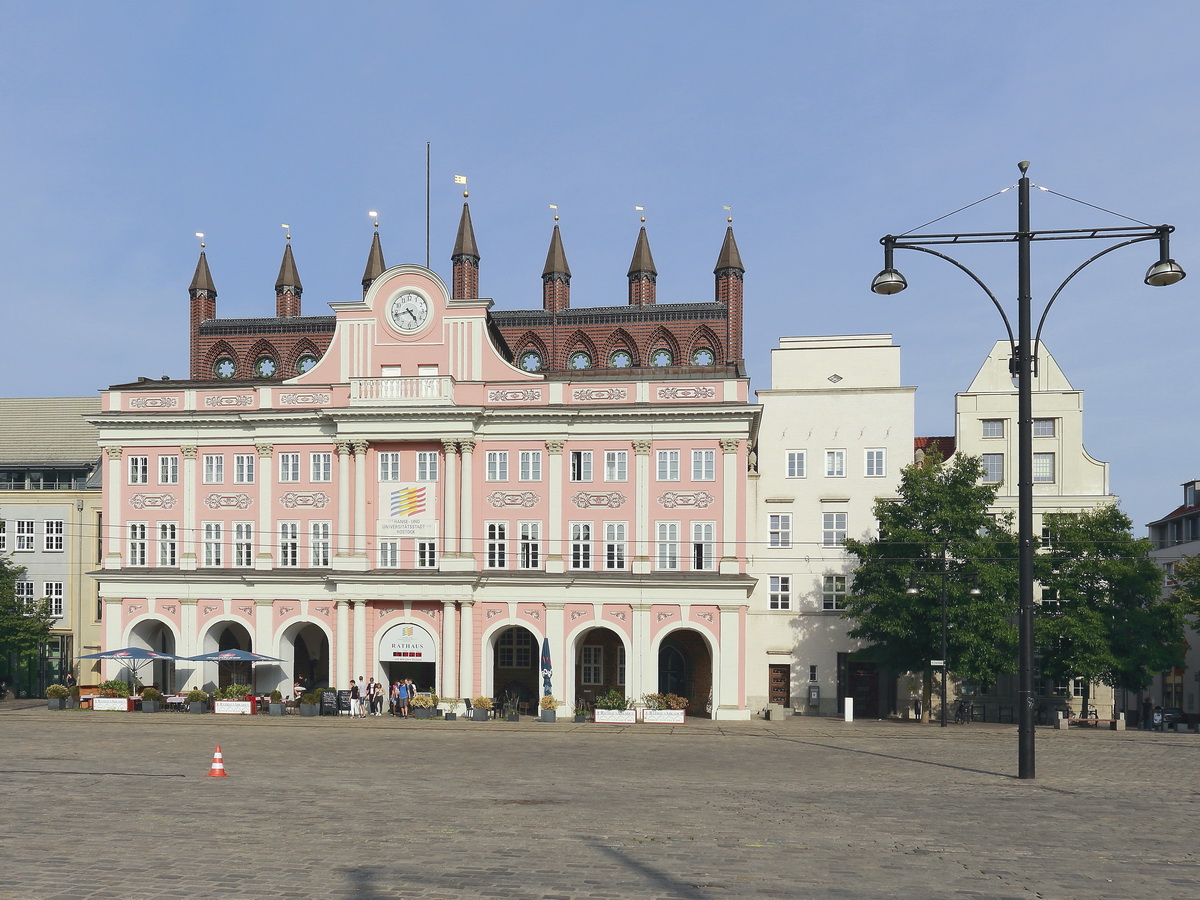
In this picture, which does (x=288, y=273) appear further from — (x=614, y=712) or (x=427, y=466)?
(x=614, y=712)

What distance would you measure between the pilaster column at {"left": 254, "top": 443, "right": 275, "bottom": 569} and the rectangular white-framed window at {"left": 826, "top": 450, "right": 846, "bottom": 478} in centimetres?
2770

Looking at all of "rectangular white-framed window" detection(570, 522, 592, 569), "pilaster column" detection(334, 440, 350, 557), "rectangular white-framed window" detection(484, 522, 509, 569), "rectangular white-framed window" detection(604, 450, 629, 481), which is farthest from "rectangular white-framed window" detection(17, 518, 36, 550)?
"rectangular white-framed window" detection(604, 450, 629, 481)

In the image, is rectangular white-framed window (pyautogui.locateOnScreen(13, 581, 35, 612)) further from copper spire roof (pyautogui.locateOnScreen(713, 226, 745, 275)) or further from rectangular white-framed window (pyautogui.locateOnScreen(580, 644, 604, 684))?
copper spire roof (pyautogui.locateOnScreen(713, 226, 745, 275))

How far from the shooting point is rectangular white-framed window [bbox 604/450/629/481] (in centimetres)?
5316

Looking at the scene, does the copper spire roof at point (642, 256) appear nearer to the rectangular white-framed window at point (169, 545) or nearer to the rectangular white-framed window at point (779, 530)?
the rectangular white-framed window at point (779, 530)

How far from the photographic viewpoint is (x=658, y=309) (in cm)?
6962

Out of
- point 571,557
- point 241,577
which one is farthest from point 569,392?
point 241,577

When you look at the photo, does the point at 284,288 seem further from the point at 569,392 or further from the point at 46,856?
the point at 46,856

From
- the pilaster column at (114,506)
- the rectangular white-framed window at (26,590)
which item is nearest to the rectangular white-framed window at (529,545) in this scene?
the pilaster column at (114,506)

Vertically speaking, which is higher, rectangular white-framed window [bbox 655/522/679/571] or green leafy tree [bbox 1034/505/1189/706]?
rectangular white-framed window [bbox 655/522/679/571]

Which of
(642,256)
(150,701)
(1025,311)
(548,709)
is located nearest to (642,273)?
(642,256)

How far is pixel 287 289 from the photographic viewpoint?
248 feet

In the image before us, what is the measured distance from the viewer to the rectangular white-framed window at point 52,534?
2596 inches

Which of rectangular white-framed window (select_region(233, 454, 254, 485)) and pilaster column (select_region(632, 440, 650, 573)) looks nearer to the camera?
pilaster column (select_region(632, 440, 650, 573))
